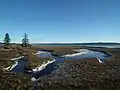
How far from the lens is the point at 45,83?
30266 millimetres

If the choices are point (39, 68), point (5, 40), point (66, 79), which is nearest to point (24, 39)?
point (5, 40)

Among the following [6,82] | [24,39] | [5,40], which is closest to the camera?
[6,82]

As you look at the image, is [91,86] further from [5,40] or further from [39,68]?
[5,40]

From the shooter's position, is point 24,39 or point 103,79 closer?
point 103,79

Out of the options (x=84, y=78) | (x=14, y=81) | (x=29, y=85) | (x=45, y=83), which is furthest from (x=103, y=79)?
(x=14, y=81)

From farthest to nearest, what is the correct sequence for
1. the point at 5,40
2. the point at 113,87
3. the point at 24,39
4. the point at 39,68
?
the point at 24,39 → the point at 5,40 → the point at 39,68 → the point at 113,87

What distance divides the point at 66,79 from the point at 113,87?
8.75 m

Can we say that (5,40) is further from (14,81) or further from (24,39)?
(14,81)

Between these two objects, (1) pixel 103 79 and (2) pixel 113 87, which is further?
(1) pixel 103 79

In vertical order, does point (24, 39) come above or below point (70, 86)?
above

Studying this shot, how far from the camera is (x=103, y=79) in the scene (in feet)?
108

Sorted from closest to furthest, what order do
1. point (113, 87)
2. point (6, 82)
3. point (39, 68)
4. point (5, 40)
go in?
point (113, 87) → point (6, 82) → point (39, 68) → point (5, 40)

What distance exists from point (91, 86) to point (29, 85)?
32.2 ft

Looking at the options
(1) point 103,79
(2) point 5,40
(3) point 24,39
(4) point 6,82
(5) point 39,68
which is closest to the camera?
(4) point 6,82
